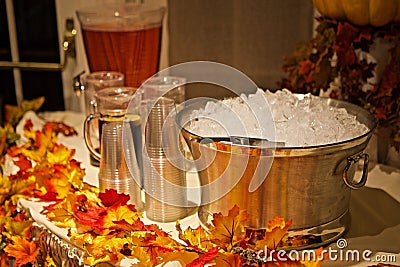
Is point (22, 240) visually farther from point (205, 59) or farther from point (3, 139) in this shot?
point (205, 59)

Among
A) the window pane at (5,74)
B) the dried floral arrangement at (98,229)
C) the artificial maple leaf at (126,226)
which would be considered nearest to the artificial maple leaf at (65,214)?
the dried floral arrangement at (98,229)

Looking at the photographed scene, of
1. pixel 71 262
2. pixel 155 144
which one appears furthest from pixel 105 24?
pixel 71 262

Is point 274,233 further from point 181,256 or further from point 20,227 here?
point 20,227

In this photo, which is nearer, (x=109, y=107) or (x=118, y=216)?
(x=118, y=216)

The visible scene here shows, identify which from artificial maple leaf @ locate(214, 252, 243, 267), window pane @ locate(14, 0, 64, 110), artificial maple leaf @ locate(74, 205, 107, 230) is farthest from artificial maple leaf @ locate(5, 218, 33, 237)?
window pane @ locate(14, 0, 64, 110)

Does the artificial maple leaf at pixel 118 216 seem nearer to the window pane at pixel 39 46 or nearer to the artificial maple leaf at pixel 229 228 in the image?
the artificial maple leaf at pixel 229 228

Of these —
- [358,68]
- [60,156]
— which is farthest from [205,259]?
[358,68]

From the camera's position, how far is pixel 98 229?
3.05 feet

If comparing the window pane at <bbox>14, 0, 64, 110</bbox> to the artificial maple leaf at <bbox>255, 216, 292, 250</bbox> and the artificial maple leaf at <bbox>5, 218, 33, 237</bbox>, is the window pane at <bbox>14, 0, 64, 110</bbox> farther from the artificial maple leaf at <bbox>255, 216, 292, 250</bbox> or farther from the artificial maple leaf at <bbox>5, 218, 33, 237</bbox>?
the artificial maple leaf at <bbox>255, 216, 292, 250</bbox>

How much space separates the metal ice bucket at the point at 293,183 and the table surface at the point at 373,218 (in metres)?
0.05

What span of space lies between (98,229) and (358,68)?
0.65 m

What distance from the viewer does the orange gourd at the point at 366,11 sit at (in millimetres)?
1137

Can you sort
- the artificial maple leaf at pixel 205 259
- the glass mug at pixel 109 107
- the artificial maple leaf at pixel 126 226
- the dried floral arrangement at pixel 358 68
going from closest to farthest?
the artificial maple leaf at pixel 205 259, the artificial maple leaf at pixel 126 226, the glass mug at pixel 109 107, the dried floral arrangement at pixel 358 68

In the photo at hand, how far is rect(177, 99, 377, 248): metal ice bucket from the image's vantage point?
850 mm
